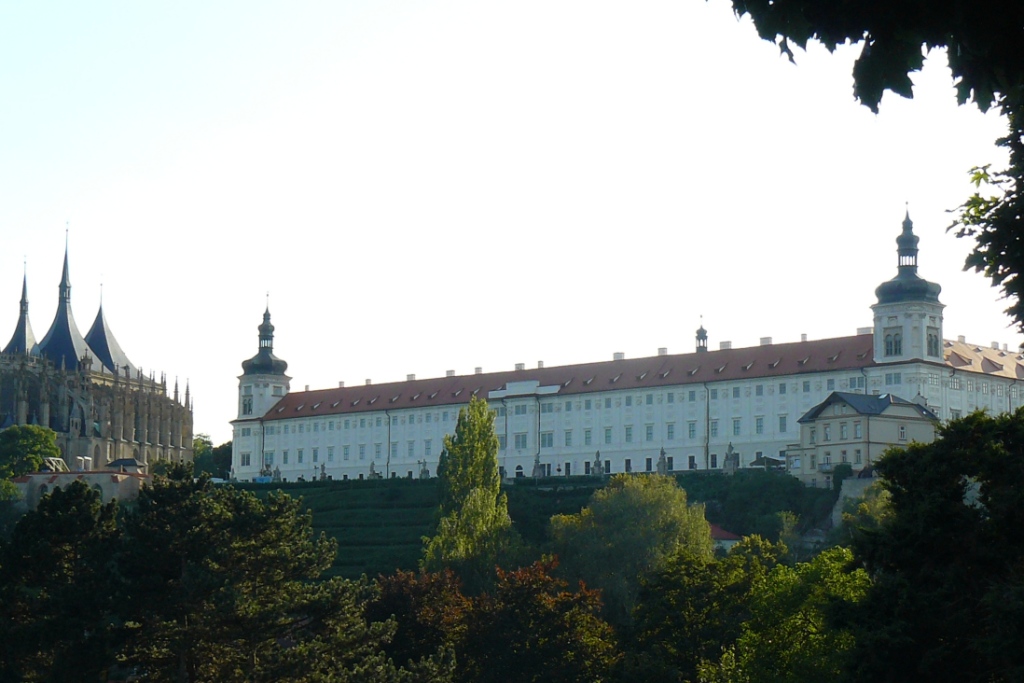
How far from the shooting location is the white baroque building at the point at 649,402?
102m

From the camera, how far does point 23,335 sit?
15450cm

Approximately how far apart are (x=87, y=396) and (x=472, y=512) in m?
83.9

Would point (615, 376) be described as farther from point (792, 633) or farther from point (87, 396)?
point (792, 633)

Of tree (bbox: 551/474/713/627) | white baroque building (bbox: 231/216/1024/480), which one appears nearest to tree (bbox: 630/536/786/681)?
tree (bbox: 551/474/713/627)

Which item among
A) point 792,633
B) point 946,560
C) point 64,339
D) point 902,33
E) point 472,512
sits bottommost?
point 792,633

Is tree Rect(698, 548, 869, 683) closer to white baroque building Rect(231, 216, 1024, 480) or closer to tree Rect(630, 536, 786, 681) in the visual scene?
tree Rect(630, 536, 786, 681)

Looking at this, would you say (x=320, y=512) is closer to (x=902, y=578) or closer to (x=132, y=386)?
Result: (x=132, y=386)

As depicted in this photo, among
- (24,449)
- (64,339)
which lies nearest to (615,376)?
(24,449)

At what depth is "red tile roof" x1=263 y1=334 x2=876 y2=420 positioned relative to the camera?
344 feet

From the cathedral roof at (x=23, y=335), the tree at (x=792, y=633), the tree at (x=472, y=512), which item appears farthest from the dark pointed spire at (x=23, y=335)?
the tree at (x=792, y=633)

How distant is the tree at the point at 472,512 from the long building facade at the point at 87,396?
65688mm

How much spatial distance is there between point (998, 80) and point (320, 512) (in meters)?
93.5

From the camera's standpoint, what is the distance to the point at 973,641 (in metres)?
21.1

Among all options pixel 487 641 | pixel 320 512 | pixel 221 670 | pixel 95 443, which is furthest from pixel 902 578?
pixel 95 443
